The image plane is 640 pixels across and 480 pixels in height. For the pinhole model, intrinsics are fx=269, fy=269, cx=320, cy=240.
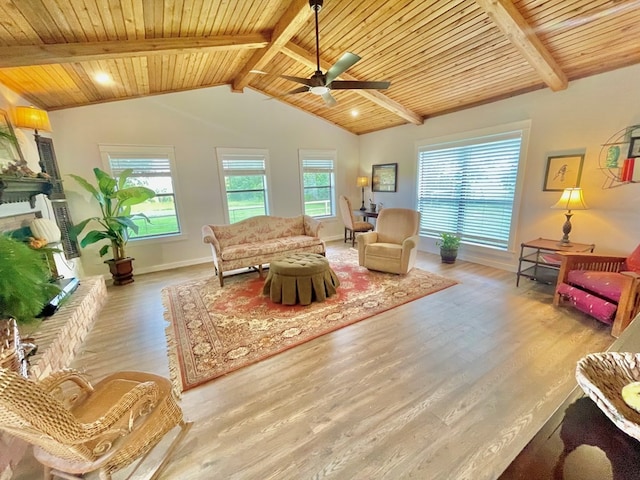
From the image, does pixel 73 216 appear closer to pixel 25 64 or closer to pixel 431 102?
pixel 25 64

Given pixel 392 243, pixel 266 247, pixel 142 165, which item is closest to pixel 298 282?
pixel 266 247

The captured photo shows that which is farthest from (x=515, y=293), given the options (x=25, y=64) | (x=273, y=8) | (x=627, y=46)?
(x=25, y=64)

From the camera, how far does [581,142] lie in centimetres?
345

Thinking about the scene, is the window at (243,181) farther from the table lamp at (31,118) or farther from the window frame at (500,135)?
the window frame at (500,135)

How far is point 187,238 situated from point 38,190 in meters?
2.18

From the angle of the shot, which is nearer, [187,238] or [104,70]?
[104,70]

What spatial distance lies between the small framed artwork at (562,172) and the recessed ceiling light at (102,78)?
5958 mm

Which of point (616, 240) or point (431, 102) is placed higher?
point (431, 102)

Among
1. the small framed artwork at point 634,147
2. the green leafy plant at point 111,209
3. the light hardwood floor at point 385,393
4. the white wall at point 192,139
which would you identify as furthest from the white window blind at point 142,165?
the small framed artwork at point 634,147

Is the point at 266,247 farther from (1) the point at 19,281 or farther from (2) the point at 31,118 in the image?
(2) the point at 31,118

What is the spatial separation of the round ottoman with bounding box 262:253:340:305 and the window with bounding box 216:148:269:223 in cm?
259

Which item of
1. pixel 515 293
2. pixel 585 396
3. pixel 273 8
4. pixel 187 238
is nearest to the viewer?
pixel 585 396

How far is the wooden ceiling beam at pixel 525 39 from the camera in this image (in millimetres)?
2512

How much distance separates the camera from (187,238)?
5074 mm
